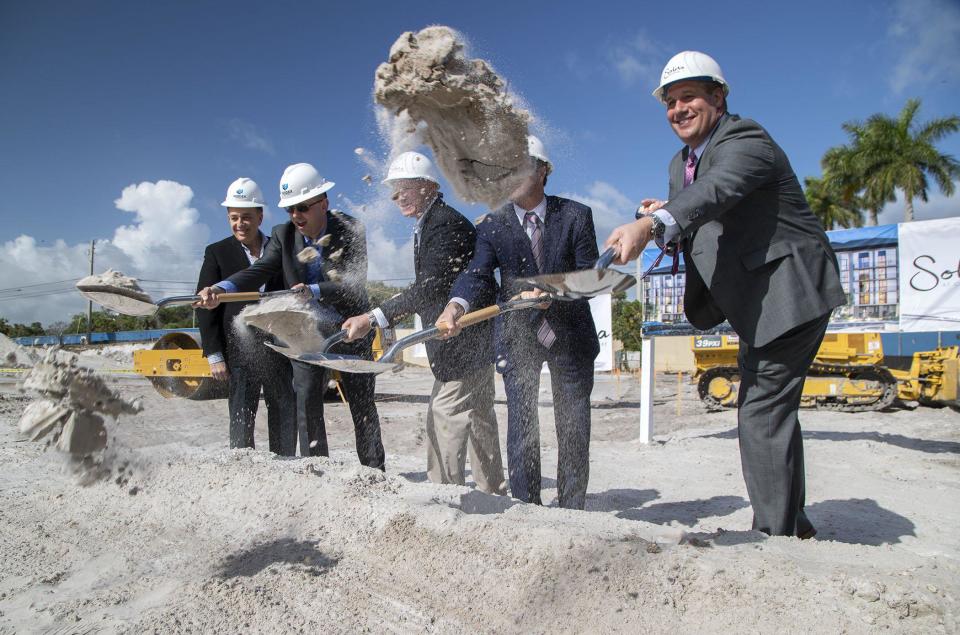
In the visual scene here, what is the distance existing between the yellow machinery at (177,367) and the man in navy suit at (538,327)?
7.56m

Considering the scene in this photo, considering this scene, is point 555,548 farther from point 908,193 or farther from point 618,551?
point 908,193

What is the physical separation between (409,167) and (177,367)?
31.2 feet

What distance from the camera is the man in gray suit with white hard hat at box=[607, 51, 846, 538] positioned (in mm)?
2111

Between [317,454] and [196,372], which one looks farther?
[196,372]

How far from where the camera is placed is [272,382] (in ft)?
12.7

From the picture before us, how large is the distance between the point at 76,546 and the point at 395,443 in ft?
12.8

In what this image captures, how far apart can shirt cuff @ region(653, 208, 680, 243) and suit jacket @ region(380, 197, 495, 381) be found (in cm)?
124

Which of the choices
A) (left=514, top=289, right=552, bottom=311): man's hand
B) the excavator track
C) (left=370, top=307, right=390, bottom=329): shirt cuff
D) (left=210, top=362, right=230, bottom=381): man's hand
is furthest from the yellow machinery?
(left=514, top=289, right=552, bottom=311): man's hand

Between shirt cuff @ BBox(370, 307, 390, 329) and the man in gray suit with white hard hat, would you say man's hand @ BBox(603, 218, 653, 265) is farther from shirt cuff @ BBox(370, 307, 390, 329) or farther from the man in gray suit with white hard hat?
shirt cuff @ BBox(370, 307, 390, 329)

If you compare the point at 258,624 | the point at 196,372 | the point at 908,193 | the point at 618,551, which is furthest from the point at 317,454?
the point at 908,193

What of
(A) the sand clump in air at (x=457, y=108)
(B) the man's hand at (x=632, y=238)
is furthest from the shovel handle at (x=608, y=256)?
(A) the sand clump in air at (x=457, y=108)

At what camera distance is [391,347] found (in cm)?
301

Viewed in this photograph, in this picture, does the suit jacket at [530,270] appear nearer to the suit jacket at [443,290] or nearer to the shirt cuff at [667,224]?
the suit jacket at [443,290]

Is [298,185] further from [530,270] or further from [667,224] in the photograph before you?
[667,224]
